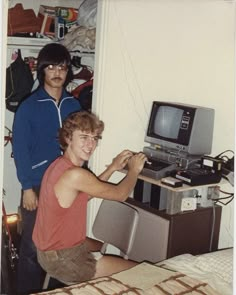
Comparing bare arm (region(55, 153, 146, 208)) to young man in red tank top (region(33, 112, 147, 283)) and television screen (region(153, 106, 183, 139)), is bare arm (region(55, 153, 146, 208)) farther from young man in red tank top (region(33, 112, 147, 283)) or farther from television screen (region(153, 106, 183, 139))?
television screen (region(153, 106, 183, 139))

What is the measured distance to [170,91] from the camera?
342cm

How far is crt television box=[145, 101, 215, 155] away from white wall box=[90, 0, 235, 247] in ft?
0.48

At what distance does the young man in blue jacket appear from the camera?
2988 millimetres

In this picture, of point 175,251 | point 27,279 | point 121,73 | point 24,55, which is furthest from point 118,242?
point 24,55

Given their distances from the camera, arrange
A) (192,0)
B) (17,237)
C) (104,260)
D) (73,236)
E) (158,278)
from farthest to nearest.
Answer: (17,237) → (192,0) → (104,260) → (73,236) → (158,278)

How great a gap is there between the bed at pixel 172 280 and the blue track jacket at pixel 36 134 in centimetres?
94

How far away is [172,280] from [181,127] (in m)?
1.12

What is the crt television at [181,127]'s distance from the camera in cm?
304

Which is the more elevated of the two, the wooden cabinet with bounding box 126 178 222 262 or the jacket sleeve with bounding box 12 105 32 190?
the jacket sleeve with bounding box 12 105 32 190

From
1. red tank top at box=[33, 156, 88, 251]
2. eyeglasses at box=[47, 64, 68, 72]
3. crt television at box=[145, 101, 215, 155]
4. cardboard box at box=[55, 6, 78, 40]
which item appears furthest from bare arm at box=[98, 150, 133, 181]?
cardboard box at box=[55, 6, 78, 40]

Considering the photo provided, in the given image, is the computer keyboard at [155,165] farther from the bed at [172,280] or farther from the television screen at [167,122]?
the bed at [172,280]

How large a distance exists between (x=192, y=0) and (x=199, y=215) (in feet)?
4.25

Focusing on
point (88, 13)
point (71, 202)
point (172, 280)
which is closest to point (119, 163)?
point (71, 202)

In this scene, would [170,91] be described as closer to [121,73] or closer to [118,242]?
[121,73]
